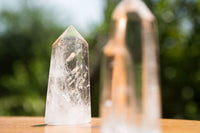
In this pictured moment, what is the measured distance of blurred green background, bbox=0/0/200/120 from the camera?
370 cm

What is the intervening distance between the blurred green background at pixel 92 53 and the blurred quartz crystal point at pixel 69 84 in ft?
9.17

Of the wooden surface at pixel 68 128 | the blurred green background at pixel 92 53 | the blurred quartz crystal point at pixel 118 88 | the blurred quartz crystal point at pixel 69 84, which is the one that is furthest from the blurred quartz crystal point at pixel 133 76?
the blurred green background at pixel 92 53

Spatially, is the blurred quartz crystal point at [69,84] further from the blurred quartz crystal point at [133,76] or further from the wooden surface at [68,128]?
the blurred quartz crystal point at [133,76]

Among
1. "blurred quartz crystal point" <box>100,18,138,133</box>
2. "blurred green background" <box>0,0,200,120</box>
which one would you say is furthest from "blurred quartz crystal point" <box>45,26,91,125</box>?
"blurred green background" <box>0,0,200,120</box>

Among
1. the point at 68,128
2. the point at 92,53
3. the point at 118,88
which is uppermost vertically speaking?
the point at 92,53

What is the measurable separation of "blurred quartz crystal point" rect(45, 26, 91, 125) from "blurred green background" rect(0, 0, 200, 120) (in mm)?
2796

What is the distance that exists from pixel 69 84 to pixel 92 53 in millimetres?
3563

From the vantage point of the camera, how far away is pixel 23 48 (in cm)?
572

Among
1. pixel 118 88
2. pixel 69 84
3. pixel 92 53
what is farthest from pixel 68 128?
pixel 92 53

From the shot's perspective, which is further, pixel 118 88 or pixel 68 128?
pixel 68 128

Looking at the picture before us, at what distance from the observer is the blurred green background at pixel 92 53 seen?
3695 millimetres

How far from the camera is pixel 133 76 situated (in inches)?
21.2

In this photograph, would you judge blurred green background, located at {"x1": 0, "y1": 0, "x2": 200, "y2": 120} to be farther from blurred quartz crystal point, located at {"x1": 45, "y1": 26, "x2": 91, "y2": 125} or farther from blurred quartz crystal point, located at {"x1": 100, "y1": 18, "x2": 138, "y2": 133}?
blurred quartz crystal point, located at {"x1": 100, "y1": 18, "x2": 138, "y2": 133}

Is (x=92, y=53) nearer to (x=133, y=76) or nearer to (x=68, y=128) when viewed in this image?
(x=68, y=128)
